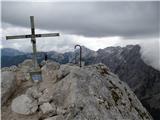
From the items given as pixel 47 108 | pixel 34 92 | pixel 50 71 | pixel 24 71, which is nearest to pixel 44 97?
pixel 34 92

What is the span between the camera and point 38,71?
912 inches

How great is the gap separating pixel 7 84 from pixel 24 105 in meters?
2.35

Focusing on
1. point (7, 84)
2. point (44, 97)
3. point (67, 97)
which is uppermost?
point (7, 84)

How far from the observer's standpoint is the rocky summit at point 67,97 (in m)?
19.3

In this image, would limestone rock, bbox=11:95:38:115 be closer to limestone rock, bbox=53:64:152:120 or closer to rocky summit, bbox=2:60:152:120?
rocky summit, bbox=2:60:152:120

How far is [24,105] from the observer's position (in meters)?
20.1

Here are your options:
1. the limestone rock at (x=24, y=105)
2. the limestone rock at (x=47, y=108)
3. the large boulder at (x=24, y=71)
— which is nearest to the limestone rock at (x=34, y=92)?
the limestone rock at (x=24, y=105)

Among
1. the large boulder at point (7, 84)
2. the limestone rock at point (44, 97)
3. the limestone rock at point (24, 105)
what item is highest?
the large boulder at point (7, 84)

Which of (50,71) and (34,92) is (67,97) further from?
(50,71)

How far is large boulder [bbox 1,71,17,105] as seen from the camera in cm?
2077

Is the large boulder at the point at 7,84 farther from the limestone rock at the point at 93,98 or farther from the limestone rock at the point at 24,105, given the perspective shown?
the limestone rock at the point at 93,98

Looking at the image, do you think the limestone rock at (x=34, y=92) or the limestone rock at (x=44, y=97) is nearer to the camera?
the limestone rock at (x=44, y=97)

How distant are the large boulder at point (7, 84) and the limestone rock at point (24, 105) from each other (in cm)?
73

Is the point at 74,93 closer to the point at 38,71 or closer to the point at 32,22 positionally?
the point at 38,71
